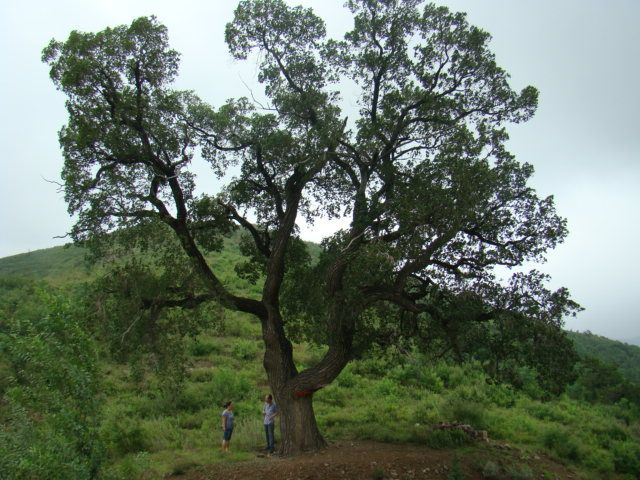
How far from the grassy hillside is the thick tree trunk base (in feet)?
4.02

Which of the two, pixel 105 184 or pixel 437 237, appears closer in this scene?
pixel 437 237

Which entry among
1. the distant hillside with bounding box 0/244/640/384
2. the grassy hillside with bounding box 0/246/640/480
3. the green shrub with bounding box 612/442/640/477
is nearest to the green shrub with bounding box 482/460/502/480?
the grassy hillside with bounding box 0/246/640/480

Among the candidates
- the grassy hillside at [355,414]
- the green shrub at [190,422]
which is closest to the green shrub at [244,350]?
the grassy hillside at [355,414]

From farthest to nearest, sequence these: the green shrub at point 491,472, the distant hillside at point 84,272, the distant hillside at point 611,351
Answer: the distant hillside at point 611,351, the distant hillside at point 84,272, the green shrub at point 491,472

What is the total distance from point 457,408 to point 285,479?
8.15 m

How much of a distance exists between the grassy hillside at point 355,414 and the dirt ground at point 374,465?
13 cm

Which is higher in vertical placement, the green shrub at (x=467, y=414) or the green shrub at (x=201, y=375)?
the green shrub at (x=201, y=375)

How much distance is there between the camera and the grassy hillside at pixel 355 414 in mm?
11867

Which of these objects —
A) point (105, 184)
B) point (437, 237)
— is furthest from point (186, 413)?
point (437, 237)

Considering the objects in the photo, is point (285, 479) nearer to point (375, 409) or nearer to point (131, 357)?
point (131, 357)

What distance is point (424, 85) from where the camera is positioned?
11.6 metres

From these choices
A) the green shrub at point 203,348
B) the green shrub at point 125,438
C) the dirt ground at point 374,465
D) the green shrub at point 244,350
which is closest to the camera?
the dirt ground at point 374,465

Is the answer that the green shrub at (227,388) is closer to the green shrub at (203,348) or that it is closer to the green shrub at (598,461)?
the green shrub at (203,348)

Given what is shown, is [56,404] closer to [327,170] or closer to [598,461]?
[327,170]
